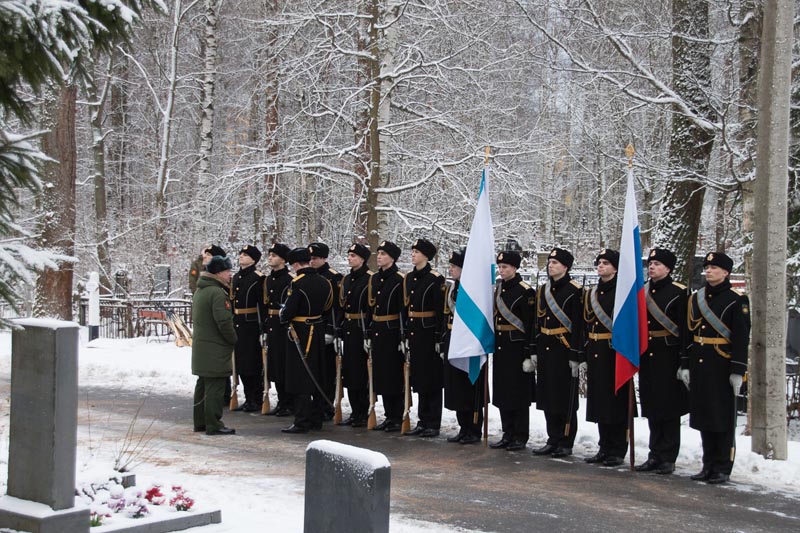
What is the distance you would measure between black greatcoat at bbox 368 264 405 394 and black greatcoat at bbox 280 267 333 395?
0.61 metres

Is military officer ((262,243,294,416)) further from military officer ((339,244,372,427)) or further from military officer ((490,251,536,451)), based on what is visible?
military officer ((490,251,536,451))

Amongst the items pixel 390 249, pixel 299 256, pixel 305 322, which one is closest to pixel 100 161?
pixel 299 256

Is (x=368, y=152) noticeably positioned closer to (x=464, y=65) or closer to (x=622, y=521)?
(x=464, y=65)

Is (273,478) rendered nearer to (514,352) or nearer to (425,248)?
(514,352)

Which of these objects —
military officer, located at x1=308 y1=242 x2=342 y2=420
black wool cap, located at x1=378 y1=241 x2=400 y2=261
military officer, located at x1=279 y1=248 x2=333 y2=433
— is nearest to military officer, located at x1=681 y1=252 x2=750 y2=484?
black wool cap, located at x1=378 y1=241 x2=400 y2=261

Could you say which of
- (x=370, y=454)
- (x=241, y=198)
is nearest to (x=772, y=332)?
(x=370, y=454)

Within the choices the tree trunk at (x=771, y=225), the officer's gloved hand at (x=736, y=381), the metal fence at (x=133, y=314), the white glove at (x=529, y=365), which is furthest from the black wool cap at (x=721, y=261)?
the metal fence at (x=133, y=314)

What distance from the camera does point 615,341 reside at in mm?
9195

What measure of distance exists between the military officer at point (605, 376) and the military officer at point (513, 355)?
28.4 inches

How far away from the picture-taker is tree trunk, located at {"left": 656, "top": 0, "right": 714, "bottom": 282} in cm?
1241

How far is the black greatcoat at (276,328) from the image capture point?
11859mm

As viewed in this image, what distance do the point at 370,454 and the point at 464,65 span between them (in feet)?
45.6

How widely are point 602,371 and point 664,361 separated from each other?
0.62 metres

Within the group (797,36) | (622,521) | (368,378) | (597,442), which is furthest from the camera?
(797,36)
